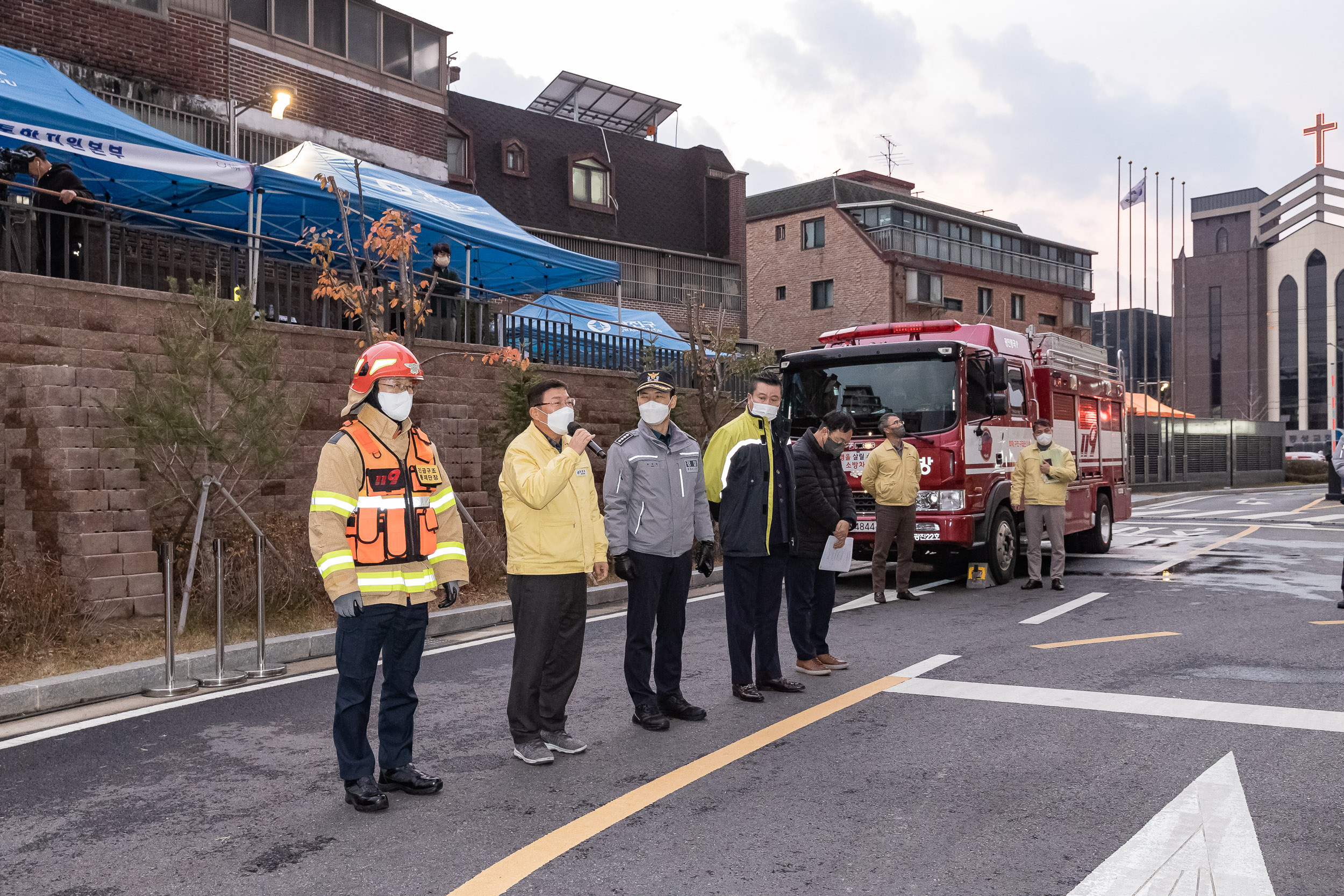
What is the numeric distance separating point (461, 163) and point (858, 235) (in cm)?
2261

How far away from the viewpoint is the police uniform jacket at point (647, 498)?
5930 millimetres

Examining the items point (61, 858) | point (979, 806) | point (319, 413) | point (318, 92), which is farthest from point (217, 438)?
point (318, 92)

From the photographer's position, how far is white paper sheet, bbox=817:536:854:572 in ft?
24.2

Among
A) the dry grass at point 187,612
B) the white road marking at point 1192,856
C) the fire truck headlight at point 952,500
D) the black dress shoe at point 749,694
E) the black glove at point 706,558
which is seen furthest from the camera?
the fire truck headlight at point 952,500

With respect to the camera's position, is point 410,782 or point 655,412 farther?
point 655,412

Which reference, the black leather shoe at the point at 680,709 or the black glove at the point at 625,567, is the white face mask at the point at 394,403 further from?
the black leather shoe at the point at 680,709

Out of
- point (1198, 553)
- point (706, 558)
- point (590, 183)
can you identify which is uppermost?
point (590, 183)

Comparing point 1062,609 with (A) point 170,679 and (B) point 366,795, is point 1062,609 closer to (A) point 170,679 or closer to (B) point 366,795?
(B) point 366,795

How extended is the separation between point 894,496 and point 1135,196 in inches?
1409

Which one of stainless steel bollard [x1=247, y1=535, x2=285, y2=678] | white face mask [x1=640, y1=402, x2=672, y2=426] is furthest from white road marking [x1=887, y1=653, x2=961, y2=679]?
stainless steel bollard [x1=247, y1=535, x2=285, y2=678]

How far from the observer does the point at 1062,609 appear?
1049cm

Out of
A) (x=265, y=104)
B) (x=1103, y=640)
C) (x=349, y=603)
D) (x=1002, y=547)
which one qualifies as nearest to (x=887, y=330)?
(x=1002, y=547)

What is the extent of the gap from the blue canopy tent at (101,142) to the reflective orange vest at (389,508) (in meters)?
7.61

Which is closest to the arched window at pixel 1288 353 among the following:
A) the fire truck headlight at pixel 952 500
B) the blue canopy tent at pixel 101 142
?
the fire truck headlight at pixel 952 500
